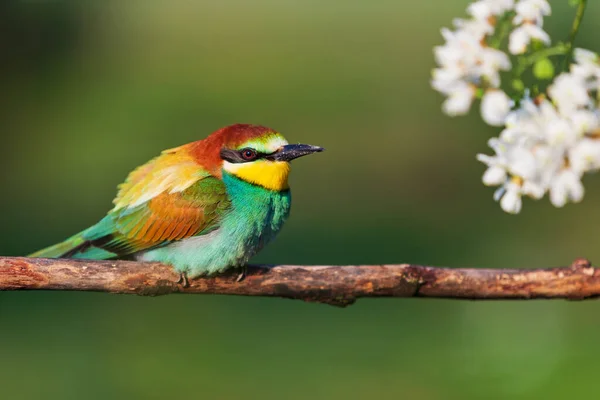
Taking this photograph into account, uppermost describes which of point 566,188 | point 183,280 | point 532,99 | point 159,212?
point 532,99

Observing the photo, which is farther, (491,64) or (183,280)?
(183,280)

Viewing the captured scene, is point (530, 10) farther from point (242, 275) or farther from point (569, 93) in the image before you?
point (242, 275)

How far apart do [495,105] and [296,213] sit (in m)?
5.14

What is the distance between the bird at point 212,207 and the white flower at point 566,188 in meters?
1.13

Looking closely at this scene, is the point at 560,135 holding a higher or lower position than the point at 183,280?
higher

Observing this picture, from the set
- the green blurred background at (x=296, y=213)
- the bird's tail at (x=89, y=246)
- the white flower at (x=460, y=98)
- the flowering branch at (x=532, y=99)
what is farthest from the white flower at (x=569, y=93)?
the green blurred background at (x=296, y=213)

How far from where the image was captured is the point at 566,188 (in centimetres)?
124

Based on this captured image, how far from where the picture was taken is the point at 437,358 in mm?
4203

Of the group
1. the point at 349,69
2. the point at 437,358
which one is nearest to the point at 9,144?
the point at 349,69

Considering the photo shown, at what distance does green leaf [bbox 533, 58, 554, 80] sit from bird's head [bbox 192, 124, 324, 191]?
3.61 feet

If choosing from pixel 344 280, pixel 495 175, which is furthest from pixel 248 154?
pixel 495 175

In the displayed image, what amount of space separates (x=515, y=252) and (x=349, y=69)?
18.9ft

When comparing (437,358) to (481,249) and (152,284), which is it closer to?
(481,249)

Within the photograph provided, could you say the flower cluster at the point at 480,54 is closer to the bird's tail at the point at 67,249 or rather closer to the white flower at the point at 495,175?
the white flower at the point at 495,175
